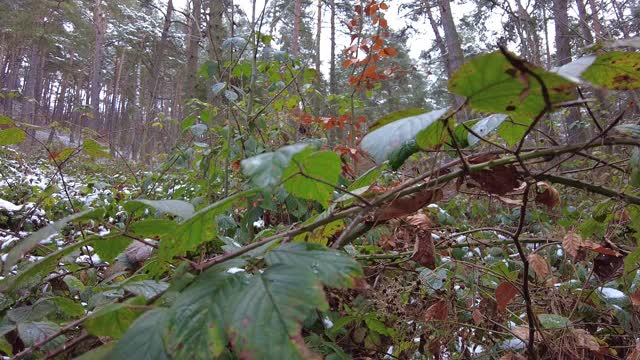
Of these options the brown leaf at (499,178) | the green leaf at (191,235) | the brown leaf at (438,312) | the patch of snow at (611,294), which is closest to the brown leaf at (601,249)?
the patch of snow at (611,294)

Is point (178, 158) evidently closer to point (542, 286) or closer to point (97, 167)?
point (542, 286)

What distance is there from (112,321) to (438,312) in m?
1.10

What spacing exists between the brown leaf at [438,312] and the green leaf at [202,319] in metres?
0.99

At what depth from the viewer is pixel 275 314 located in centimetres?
46

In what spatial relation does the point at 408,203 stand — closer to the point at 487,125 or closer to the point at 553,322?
the point at 487,125

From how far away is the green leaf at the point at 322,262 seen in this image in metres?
0.52

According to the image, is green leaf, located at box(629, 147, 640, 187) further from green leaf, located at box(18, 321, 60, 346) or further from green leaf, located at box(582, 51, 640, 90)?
green leaf, located at box(18, 321, 60, 346)

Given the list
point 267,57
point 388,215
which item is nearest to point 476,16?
point 267,57

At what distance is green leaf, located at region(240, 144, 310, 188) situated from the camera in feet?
1.49

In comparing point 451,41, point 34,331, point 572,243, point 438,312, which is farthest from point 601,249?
point 451,41

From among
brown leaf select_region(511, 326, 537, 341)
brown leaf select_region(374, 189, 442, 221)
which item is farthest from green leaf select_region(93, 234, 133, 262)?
brown leaf select_region(511, 326, 537, 341)

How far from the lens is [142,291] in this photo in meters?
0.69

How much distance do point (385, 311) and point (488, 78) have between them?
950mm

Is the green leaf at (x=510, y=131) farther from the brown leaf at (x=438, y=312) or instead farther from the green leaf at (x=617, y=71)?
the brown leaf at (x=438, y=312)
